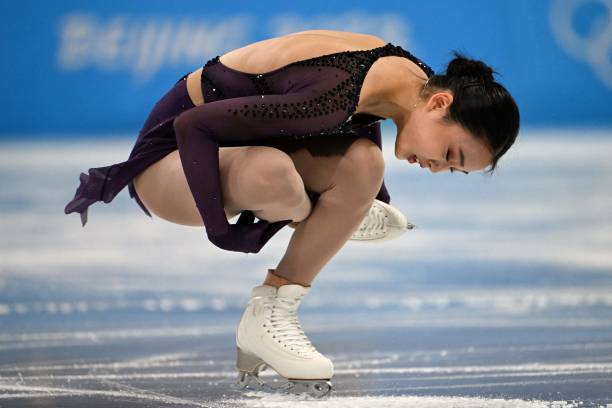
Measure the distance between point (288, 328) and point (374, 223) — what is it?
19.3 inches

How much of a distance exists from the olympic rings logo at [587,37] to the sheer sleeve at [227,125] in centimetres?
834

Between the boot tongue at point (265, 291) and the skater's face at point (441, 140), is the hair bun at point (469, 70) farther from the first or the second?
the boot tongue at point (265, 291)

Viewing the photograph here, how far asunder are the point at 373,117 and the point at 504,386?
69cm

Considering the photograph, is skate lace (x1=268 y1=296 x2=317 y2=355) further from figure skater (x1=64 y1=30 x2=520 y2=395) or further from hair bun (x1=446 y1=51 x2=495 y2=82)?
hair bun (x1=446 y1=51 x2=495 y2=82)

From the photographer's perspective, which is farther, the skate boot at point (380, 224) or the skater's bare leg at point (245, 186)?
the skate boot at point (380, 224)

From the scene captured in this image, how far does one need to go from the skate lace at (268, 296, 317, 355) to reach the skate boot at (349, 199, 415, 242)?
38 cm

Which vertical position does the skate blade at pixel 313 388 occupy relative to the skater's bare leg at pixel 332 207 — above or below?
below

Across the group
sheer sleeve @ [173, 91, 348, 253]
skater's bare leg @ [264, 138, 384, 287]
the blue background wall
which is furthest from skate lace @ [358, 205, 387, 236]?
the blue background wall

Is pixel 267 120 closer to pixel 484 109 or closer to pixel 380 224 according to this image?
pixel 484 109

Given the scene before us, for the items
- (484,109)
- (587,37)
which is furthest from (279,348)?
(587,37)

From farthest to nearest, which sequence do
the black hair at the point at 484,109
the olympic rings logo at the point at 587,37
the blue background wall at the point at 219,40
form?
the blue background wall at the point at 219,40 → the olympic rings logo at the point at 587,37 → the black hair at the point at 484,109

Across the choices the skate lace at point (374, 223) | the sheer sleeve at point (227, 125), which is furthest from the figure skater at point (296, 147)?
the skate lace at point (374, 223)

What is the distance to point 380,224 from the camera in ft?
8.94

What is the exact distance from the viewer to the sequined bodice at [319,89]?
86.0 inches
